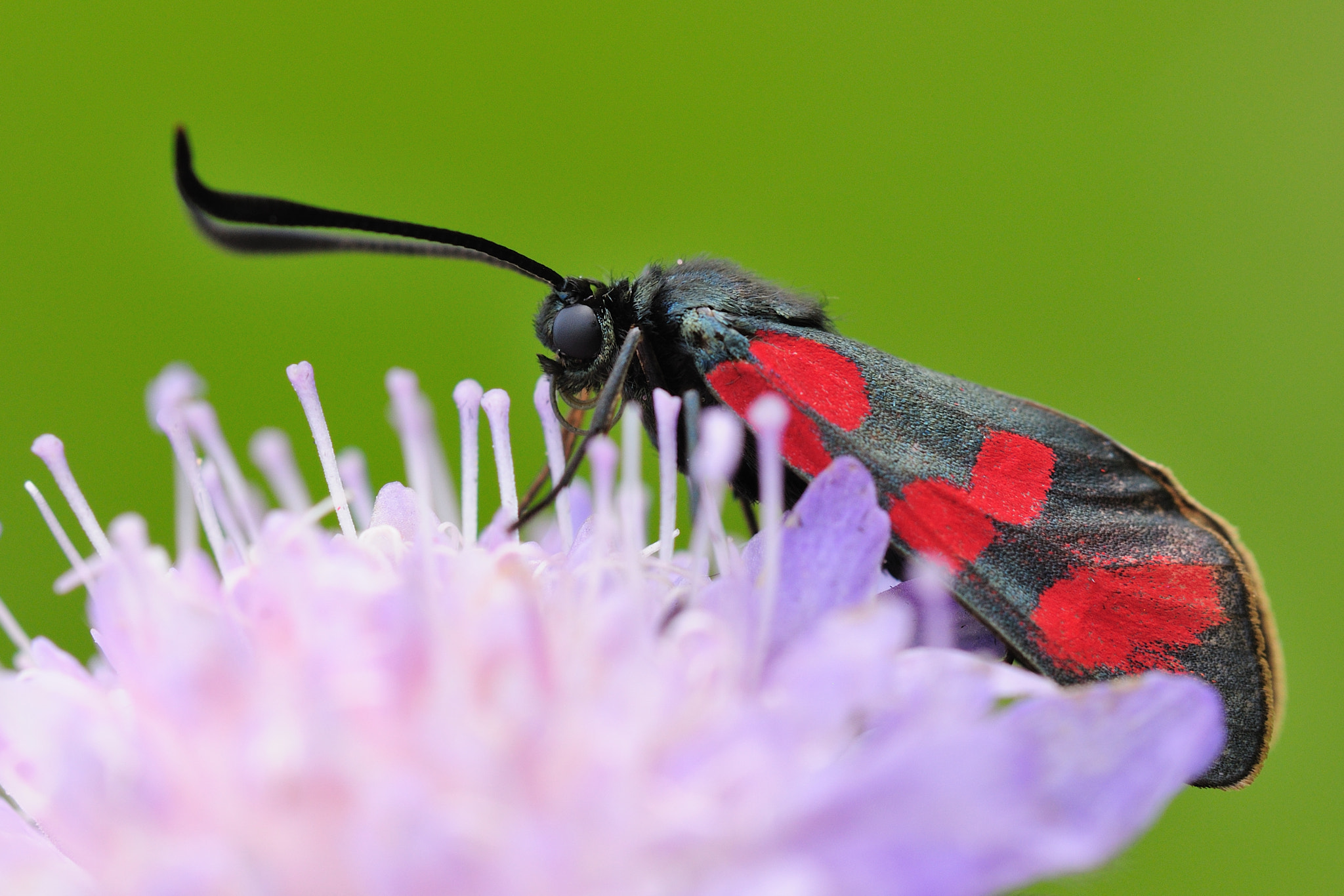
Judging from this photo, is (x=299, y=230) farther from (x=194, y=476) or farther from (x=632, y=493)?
(x=632, y=493)

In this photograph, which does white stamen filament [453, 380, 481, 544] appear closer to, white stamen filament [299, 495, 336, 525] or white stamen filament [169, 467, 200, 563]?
white stamen filament [299, 495, 336, 525]

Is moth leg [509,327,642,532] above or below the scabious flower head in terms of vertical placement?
above

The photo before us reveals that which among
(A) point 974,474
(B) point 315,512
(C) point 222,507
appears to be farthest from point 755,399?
(C) point 222,507

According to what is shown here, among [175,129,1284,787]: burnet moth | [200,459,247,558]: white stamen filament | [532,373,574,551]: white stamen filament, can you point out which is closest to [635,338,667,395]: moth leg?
[175,129,1284,787]: burnet moth

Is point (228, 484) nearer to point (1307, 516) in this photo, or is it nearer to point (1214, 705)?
point (1214, 705)

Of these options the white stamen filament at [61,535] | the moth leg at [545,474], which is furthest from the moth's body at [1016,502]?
the white stamen filament at [61,535]
